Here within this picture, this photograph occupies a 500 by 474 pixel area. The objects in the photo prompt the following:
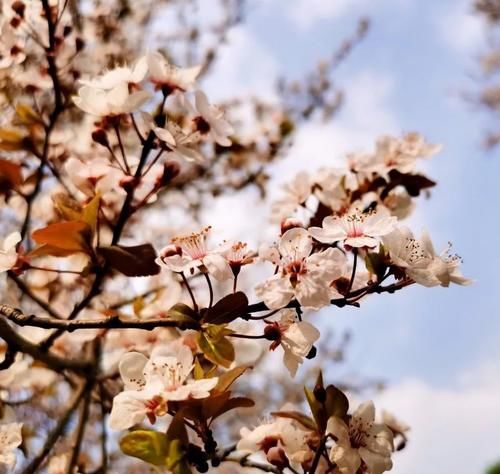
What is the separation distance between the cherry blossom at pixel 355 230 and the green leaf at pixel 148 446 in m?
0.36

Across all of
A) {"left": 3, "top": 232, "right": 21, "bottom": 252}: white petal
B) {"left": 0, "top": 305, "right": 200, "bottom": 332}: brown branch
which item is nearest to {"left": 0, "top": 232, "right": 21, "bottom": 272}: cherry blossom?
{"left": 3, "top": 232, "right": 21, "bottom": 252}: white petal

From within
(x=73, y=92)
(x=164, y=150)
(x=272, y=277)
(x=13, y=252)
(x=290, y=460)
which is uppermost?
(x=73, y=92)

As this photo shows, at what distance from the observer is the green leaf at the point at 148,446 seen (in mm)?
927

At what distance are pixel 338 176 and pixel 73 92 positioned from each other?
0.97 m

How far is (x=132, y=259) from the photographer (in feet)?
3.28

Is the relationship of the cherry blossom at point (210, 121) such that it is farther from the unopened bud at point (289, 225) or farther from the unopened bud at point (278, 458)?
the unopened bud at point (278, 458)

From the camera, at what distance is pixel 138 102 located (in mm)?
1142

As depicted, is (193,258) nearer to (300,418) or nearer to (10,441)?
(300,418)

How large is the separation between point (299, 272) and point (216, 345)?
6.4 inches

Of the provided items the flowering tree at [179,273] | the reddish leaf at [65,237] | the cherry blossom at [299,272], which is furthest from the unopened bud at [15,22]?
the cherry blossom at [299,272]

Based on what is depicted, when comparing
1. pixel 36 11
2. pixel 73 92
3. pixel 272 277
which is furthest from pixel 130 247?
pixel 73 92

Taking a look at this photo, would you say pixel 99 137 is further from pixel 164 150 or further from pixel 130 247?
pixel 130 247

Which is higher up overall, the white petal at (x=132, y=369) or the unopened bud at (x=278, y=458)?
the white petal at (x=132, y=369)

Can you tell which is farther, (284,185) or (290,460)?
(284,185)
